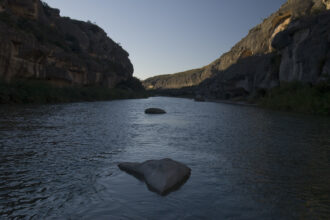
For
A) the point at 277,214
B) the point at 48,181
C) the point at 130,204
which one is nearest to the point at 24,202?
the point at 48,181

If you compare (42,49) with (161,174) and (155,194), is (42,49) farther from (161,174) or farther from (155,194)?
(155,194)

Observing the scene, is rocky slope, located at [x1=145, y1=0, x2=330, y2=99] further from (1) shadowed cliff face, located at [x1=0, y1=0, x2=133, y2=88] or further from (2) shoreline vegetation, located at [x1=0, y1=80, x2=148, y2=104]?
(1) shadowed cliff face, located at [x1=0, y1=0, x2=133, y2=88]

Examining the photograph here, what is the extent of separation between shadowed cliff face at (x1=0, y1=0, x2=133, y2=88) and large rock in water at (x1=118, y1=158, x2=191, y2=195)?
2504cm

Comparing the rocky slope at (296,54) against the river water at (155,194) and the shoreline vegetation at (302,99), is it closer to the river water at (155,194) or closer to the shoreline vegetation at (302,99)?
the shoreline vegetation at (302,99)

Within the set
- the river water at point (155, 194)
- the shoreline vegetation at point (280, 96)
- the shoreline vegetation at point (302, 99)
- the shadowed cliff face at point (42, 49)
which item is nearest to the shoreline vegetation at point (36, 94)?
the shoreline vegetation at point (280, 96)

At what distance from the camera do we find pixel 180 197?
425 cm

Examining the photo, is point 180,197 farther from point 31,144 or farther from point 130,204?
point 31,144

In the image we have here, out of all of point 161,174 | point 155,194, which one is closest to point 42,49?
point 161,174

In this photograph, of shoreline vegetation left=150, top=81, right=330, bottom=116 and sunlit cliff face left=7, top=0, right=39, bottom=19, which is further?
sunlit cliff face left=7, top=0, right=39, bottom=19

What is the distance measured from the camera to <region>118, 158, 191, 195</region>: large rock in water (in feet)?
15.2

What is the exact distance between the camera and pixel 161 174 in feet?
16.3

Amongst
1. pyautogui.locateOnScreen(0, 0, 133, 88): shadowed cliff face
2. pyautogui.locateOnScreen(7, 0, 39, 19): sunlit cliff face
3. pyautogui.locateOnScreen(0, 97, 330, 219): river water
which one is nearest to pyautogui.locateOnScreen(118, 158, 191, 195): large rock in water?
pyautogui.locateOnScreen(0, 97, 330, 219): river water

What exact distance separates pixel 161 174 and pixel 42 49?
31.9m

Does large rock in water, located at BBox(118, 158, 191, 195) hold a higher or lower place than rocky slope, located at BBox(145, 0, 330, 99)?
lower
